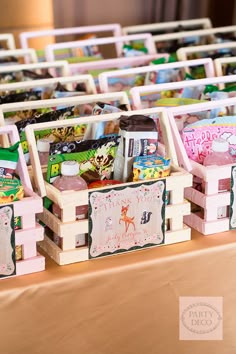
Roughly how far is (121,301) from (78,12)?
9.52 feet

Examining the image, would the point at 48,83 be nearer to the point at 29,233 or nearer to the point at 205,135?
the point at 205,135

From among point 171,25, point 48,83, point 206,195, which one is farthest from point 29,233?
point 171,25

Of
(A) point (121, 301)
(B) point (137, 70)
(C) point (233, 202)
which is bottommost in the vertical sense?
(A) point (121, 301)

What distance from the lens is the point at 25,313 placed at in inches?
62.6

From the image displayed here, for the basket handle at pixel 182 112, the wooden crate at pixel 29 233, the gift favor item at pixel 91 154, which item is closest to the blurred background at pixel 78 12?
the basket handle at pixel 182 112

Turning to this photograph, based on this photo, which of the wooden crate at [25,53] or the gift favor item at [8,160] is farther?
the wooden crate at [25,53]

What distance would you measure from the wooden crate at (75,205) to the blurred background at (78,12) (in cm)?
254

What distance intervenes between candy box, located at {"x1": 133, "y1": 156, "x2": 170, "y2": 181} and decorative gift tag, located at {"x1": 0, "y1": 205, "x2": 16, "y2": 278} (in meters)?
0.33

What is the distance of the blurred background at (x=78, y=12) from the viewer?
13.9ft

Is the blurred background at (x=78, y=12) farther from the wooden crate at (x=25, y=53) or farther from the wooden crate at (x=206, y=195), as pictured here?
the wooden crate at (x=206, y=195)

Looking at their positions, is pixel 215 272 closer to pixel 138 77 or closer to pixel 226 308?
pixel 226 308

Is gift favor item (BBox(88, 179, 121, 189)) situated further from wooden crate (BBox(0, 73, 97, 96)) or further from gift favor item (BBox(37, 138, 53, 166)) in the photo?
wooden crate (BBox(0, 73, 97, 96))

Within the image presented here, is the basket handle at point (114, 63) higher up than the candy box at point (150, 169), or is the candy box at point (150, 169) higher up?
the basket handle at point (114, 63)

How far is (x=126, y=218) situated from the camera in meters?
1.67
